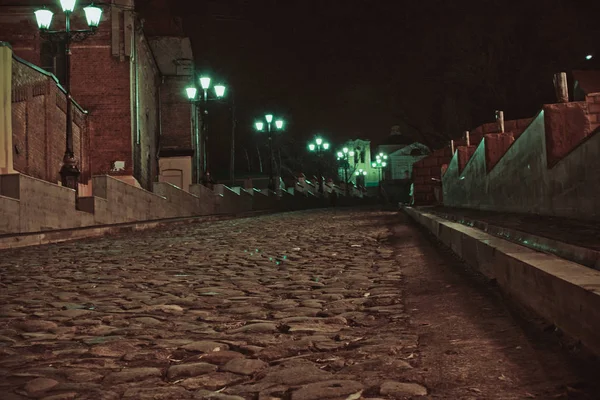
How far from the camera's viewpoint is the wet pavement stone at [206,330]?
2.78 m

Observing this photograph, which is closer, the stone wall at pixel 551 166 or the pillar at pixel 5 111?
the stone wall at pixel 551 166

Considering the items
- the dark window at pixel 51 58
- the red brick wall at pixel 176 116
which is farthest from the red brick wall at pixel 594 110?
the red brick wall at pixel 176 116

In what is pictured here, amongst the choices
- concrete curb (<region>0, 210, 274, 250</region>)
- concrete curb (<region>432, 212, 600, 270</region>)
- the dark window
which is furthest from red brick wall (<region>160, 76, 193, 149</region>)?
concrete curb (<region>432, 212, 600, 270</region>)

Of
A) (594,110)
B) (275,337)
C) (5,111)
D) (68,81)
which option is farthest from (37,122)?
(275,337)

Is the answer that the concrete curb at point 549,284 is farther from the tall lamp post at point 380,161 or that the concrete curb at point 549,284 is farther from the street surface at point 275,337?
the tall lamp post at point 380,161

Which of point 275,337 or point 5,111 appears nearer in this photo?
point 275,337

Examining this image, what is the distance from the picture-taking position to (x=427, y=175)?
28.5m

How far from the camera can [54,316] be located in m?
4.47

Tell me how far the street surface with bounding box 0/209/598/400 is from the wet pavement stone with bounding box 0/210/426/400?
0.01m

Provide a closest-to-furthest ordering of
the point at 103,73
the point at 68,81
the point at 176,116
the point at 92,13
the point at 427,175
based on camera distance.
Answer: the point at 68,81
the point at 92,13
the point at 103,73
the point at 427,175
the point at 176,116

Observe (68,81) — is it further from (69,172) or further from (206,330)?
(206,330)

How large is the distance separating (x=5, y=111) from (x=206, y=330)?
1391 centimetres

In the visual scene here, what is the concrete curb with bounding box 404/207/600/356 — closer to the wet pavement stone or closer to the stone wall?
the wet pavement stone

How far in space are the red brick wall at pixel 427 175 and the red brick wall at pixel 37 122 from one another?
16211 mm
